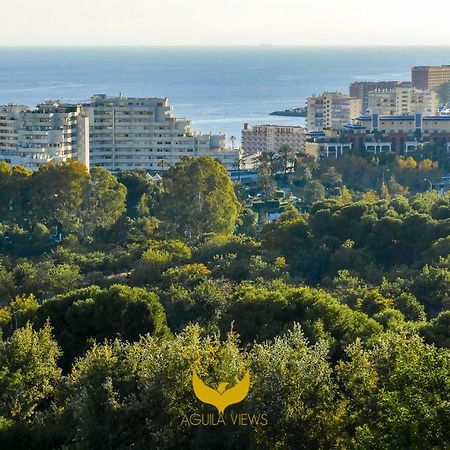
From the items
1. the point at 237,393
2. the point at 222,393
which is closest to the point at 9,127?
the point at 222,393

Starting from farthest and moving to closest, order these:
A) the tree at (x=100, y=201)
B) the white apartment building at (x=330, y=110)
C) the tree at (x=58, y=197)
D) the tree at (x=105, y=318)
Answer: the white apartment building at (x=330, y=110)
the tree at (x=100, y=201)
the tree at (x=58, y=197)
the tree at (x=105, y=318)

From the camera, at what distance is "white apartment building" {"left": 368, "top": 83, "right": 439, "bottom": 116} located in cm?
7294

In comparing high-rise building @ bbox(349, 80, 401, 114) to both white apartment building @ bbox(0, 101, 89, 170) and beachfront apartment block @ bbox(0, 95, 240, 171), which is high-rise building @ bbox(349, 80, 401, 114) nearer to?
beachfront apartment block @ bbox(0, 95, 240, 171)

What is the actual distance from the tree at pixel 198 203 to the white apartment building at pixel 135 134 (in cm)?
2002

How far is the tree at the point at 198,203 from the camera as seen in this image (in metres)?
32.7

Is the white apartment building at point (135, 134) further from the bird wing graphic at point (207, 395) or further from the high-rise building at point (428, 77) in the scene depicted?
the high-rise building at point (428, 77)

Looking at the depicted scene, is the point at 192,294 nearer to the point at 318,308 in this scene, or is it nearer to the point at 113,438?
the point at 318,308

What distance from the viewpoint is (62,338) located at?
59.5 ft

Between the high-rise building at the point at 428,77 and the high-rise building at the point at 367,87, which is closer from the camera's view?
the high-rise building at the point at 367,87

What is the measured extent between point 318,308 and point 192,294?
174 inches

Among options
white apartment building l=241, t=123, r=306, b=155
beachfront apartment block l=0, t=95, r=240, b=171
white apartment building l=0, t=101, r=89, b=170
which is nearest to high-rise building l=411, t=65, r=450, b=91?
white apartment building l=241, t=123, r=306, b=155

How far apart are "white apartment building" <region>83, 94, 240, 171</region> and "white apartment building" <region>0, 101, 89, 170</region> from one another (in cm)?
261

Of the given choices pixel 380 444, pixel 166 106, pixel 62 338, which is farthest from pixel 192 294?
pixel 166 106

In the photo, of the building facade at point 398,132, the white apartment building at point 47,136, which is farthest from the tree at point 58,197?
the building facade at point 398,132
